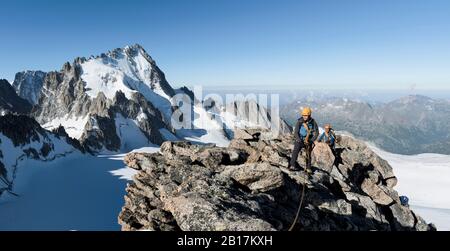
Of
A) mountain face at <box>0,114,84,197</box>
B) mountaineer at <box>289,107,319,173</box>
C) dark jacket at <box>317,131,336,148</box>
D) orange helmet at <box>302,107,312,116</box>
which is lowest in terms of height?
mountain face at <box>0,114,84,197</box>

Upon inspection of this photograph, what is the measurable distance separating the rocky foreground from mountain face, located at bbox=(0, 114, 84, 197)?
86.5 m

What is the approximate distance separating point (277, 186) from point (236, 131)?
45.7 feet

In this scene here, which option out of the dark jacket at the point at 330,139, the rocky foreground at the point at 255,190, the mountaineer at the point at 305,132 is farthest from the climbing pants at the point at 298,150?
the dark jacket at the point at 330,139

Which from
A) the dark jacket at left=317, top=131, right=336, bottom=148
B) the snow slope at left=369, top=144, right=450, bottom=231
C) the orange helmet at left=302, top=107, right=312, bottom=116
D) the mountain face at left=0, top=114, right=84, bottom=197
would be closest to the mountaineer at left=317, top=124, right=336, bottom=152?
the dark jacket at left=317, top=131, right=336, bottom=148

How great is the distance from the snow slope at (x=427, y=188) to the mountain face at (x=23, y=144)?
98.9 meters

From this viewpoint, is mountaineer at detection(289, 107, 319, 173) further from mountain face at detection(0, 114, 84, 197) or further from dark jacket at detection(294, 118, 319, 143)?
mountain face at detection(0, 114, 84, 197)

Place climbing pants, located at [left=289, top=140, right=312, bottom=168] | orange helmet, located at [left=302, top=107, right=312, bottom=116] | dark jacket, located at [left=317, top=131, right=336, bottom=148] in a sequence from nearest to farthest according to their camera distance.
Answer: orange helmet, located at [left=302, top=107, right=312, bottom=116], climbing pants, located at [left=289, top=140, right=312, bottom=168], dark jacket, located at [left=317, top=131, right=336, bottom=148]

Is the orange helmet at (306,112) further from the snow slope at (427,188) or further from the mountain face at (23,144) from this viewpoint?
the mountain face at (23,144)

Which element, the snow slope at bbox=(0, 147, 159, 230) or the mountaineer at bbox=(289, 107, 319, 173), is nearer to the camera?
the mountaineer at bbox=(289, 107, 319, 173)

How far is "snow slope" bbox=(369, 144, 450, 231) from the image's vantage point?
5523 cm

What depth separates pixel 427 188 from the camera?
8069cm

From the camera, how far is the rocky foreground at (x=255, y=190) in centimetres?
1420

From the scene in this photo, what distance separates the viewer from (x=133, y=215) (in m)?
18.4
